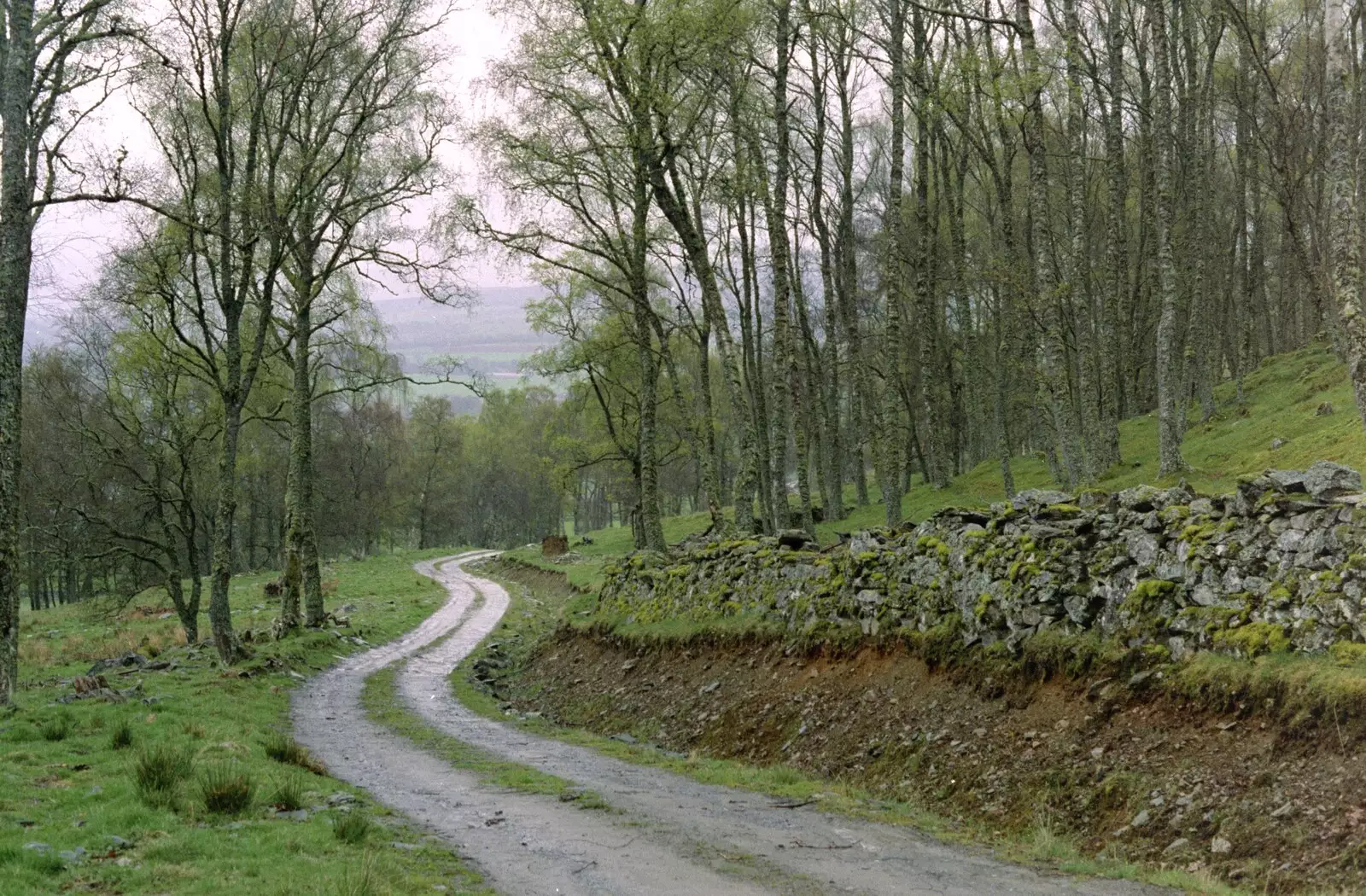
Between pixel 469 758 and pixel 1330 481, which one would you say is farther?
pixel 469 758

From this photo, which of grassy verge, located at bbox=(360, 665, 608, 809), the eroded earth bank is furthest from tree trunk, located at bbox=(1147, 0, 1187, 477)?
grassy verge, located at bbox=(360, 665, 608, 809)

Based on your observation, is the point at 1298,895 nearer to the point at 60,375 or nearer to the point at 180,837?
the point at 180,837

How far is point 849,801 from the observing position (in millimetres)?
9633

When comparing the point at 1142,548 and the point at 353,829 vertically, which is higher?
the point at 1142,548

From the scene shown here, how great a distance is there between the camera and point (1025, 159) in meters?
36.7

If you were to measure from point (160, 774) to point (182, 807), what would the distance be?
2.33 feet

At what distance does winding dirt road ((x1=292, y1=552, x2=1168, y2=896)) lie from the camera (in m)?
6.89

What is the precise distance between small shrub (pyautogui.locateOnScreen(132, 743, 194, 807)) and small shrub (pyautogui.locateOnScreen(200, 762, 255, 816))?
28 centimetres

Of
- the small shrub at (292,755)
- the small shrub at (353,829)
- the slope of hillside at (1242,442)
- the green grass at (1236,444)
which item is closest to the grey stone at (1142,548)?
the green grass at (1236,444)

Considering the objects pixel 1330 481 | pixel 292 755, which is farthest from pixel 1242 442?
pixel 292 755

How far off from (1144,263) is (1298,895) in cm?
3005

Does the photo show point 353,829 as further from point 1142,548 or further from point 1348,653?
point 1348,653

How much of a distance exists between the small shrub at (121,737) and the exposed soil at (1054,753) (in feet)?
24.4

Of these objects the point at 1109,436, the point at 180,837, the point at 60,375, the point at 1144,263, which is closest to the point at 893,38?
the point at 1109,436
